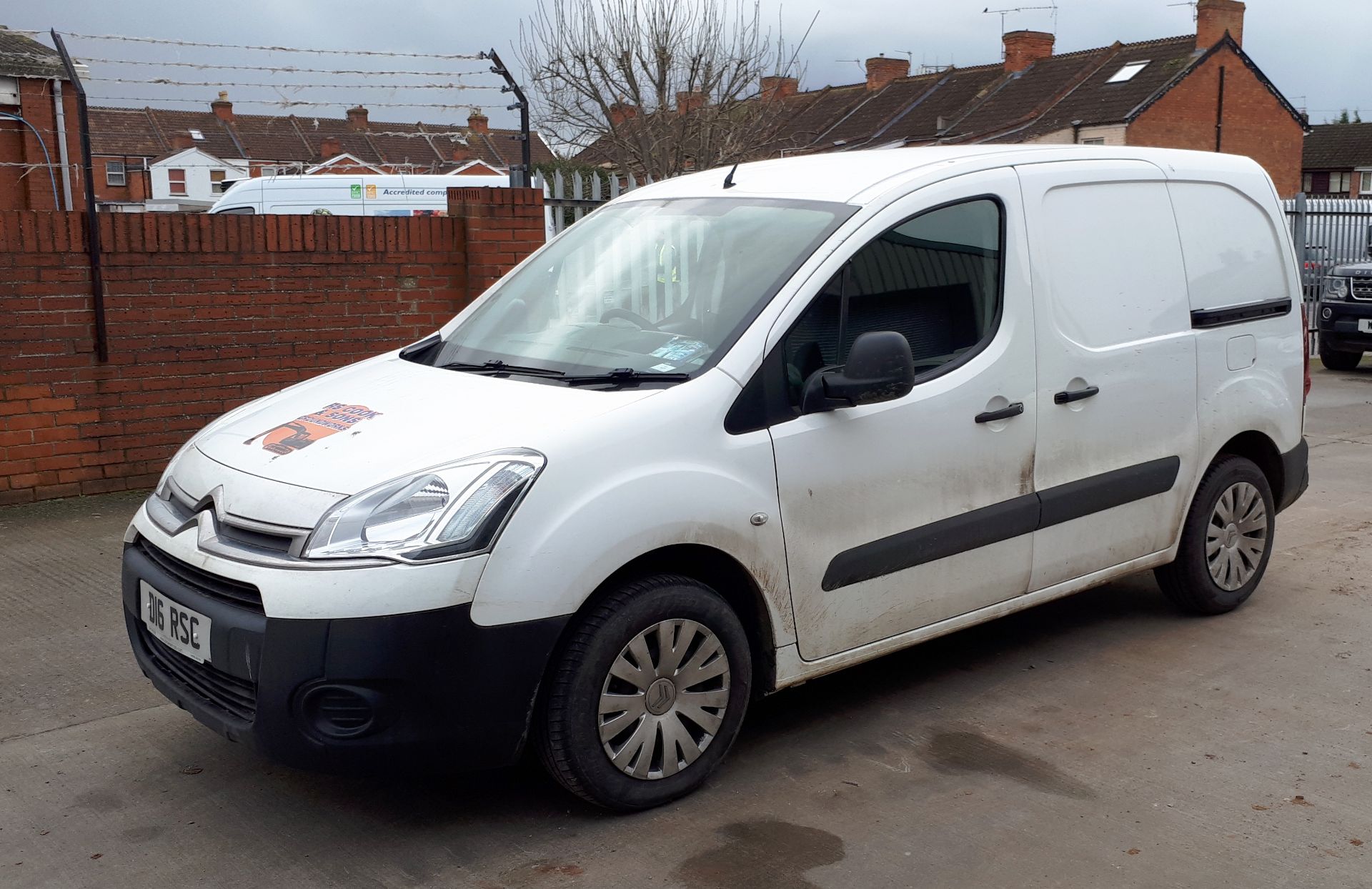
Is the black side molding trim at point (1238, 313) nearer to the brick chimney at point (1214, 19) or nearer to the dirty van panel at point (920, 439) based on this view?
the dirty van panel at point (920, 439)

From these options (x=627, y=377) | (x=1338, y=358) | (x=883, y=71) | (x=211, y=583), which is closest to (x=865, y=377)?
(x=627, y=377)

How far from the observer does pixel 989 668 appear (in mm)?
4793

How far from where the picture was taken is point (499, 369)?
4.08 meters

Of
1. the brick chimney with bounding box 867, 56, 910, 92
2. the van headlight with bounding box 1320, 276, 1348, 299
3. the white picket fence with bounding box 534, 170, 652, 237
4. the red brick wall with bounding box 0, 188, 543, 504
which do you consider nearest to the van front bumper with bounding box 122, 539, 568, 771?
the red brick wall with bounding box 0, 188, 543, 504

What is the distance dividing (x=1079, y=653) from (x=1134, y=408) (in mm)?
976

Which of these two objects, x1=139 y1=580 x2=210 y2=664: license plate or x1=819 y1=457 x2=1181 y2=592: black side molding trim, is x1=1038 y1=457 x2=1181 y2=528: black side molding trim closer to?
x1=819 y1=457 x2=1181 y2=592: black side molding trim

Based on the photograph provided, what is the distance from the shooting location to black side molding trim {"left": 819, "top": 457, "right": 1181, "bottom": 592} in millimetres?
3957

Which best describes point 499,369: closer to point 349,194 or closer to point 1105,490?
point 1105,490

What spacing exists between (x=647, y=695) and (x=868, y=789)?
76cm

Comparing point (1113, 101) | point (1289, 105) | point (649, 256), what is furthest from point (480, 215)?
point (1289, 105)

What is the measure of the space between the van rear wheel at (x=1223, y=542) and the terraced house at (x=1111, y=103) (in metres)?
32.9

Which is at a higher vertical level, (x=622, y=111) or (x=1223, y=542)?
(x=622, y=111)

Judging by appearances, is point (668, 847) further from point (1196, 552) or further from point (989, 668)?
point (1196, 552)

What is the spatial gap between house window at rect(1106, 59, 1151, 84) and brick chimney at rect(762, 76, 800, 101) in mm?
24354
